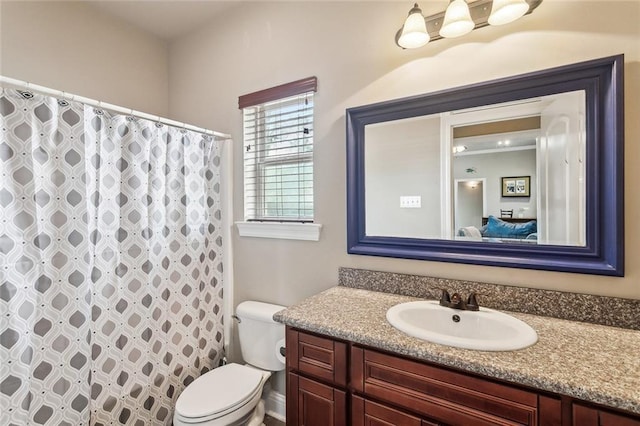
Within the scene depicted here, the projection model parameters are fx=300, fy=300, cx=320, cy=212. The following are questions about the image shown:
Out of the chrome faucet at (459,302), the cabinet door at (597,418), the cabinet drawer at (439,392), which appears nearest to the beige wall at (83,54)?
the cabinet drawer at (439,392)

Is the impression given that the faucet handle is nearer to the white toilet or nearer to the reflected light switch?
the reflected light switch

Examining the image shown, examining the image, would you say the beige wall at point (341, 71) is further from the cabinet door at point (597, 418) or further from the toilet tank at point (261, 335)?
the cabinet door at point (597, 418)

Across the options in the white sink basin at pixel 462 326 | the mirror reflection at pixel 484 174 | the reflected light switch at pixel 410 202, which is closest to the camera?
the white sink basin at pixel 462 326

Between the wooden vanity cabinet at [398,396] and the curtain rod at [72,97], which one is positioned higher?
the curtain rod at [72,97]

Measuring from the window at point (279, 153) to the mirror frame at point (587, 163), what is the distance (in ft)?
1.91

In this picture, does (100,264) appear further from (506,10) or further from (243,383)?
(506,10)

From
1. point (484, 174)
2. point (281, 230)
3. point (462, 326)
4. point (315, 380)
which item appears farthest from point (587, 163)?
point (281, 230)

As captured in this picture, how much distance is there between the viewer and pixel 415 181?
4.97 feet

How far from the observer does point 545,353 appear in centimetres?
91

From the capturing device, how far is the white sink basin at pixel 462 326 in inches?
37.9

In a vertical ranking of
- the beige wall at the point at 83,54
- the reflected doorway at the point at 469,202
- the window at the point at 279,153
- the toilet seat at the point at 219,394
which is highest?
the beige wall at the point at 83,54

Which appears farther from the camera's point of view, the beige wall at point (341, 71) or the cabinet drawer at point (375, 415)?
the beige wall at point (341, 71)

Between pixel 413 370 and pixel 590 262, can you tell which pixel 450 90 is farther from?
pixel 413 370

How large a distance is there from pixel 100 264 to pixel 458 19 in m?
1.99
